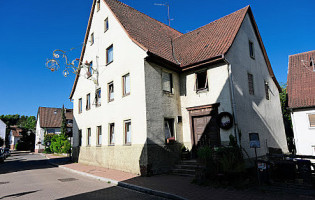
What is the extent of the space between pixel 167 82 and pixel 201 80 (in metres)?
2.07

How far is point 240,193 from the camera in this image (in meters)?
6.64

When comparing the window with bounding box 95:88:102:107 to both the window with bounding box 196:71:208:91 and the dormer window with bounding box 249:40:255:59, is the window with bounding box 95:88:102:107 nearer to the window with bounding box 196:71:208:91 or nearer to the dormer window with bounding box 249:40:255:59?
the window with bounding box 196:71:208:91

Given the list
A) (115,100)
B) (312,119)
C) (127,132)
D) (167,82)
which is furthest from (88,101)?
(312,119)

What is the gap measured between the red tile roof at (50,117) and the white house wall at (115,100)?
3511 cm

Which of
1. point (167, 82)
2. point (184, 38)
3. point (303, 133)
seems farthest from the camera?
point (303, 133)

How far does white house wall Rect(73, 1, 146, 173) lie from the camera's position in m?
11.3

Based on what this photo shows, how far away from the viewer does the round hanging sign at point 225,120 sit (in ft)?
34.5

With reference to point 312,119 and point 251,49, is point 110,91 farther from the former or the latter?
point 312,119

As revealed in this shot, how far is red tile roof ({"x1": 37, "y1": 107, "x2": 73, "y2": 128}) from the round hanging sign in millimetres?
47317

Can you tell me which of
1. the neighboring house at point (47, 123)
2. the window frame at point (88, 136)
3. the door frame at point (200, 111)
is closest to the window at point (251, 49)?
the door frame at point (200, 111)

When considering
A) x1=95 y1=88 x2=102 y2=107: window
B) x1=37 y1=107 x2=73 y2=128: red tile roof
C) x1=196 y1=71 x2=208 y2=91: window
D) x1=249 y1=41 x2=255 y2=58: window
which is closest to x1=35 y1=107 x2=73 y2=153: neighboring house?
x1=37 y1=107 x2=73 y2=128: red tile roof

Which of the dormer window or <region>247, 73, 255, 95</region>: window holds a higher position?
the dormer window

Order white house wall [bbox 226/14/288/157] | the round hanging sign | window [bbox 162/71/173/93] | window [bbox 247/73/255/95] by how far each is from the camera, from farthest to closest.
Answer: window [bbox 247/73/255/95] < window [bbox 162/71/173/93] < white house wall [bbox 226/14/288/157] < the round hanging sign

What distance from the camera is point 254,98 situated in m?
13.2
